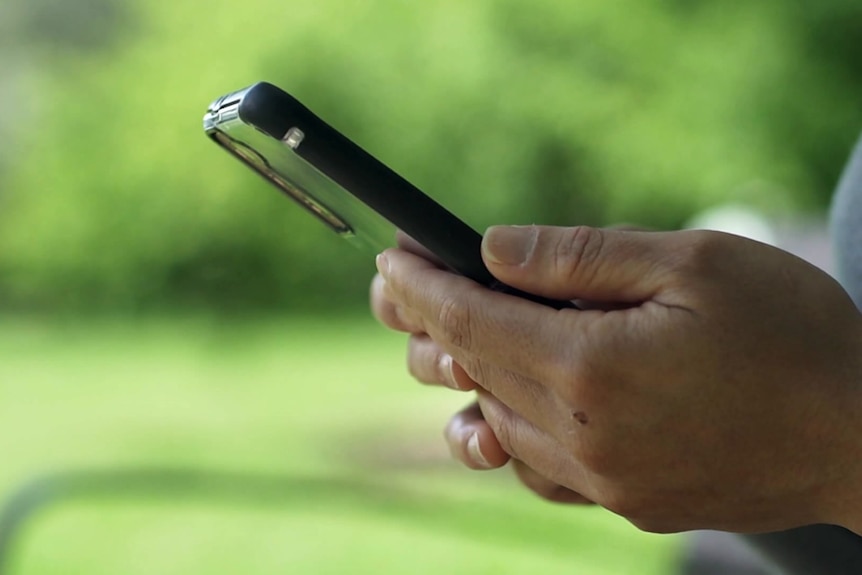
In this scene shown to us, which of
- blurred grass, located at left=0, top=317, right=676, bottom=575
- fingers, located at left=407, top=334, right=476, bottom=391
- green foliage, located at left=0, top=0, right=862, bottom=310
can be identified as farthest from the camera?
green foliage, located at left=0, top=0, right=862, bottom=310

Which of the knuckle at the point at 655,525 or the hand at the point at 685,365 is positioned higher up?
the hand at the point at 685,365

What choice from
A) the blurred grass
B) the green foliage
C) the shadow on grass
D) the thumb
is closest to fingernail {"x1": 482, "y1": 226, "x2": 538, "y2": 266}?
the thumb

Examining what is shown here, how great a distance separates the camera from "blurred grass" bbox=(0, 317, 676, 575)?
1.42 meters

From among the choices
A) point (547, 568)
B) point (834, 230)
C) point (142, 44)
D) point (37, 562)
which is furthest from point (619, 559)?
point (142, 44)

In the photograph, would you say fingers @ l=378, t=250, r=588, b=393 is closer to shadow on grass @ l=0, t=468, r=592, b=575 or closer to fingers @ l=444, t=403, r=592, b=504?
fingers @ l=444, t=403, r=592, b=504

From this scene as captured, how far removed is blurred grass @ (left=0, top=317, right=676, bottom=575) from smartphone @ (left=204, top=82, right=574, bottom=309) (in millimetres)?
679

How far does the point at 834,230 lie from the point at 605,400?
29 centimetres

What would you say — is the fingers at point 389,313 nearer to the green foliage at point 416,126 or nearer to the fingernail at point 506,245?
the fingernail at point 506,245

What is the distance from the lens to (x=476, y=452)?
0.48 meters

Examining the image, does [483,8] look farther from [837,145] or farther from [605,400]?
[605,400]

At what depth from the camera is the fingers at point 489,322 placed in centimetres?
36

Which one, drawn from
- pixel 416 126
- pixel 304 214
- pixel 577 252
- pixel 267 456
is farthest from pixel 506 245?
pixel 416 126

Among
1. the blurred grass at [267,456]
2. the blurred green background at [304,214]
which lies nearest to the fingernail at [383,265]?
the blurred grass at [267,456]

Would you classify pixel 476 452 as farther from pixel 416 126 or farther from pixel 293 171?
pixel 416 126
